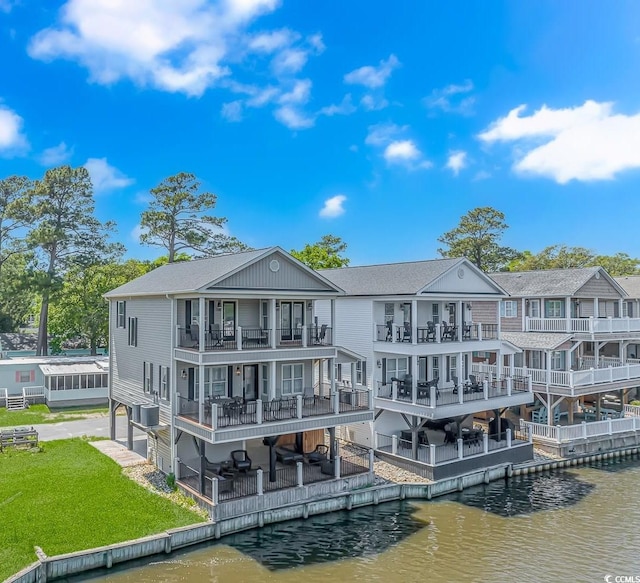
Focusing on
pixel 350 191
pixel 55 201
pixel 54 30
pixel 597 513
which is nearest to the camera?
pixel 597 513

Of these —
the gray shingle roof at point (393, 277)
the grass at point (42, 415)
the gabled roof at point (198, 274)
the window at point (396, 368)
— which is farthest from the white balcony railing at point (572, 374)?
the grass at point (42, 415)

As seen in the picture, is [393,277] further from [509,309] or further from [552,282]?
[552,282]

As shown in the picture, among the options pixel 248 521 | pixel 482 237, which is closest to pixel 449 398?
pixel 248 521

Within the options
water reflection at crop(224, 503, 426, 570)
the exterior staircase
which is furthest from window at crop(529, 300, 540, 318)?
the exterior staircase

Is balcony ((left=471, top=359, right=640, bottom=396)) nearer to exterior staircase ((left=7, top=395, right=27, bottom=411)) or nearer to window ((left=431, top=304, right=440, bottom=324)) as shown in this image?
window ((left=431, top=304, right=440, bottom=324))

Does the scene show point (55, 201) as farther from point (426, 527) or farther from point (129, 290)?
point (426, 527)

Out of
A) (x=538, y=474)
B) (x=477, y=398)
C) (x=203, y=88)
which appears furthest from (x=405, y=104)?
(x=538, y=474)
